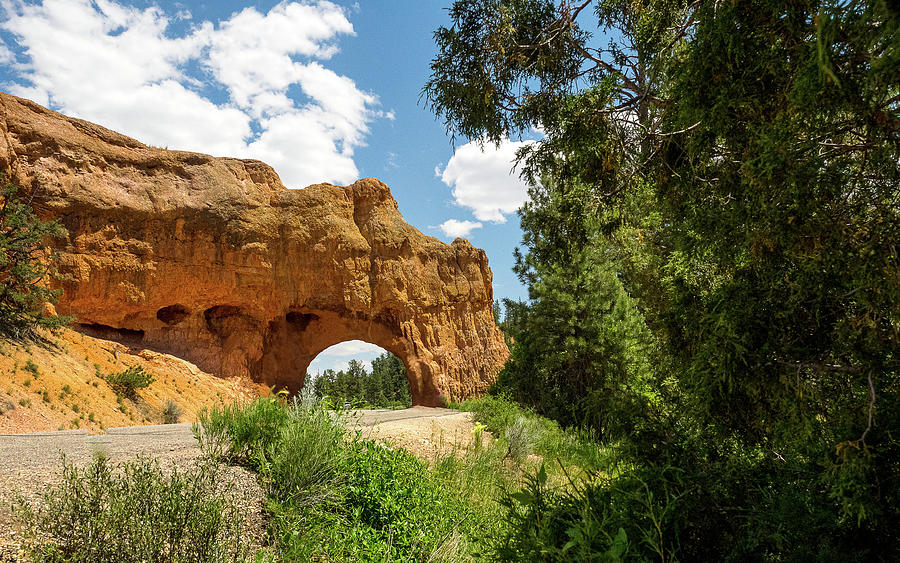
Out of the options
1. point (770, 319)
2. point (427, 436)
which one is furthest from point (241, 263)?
point (770, 319)

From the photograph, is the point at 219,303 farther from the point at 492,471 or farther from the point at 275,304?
the point at 492,471

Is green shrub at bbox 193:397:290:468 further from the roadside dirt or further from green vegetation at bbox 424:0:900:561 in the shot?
green vegetation at bbox 424:0:900:561

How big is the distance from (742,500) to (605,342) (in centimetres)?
994

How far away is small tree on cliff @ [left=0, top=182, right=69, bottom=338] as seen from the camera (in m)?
14.0

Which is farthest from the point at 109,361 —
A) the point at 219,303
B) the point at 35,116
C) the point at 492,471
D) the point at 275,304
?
the point at 492,471

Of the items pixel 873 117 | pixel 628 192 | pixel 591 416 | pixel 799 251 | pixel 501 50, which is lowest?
pixel 591 416

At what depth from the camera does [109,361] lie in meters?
17.3

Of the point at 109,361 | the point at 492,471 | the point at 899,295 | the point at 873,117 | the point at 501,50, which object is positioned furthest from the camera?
the point at 109,361

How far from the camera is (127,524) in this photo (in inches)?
104

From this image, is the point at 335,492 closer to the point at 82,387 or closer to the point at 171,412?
the point at 82,387

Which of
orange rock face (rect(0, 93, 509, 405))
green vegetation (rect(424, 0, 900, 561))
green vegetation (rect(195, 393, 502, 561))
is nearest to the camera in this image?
green vegetation (rect(424, 0, 900, 561))

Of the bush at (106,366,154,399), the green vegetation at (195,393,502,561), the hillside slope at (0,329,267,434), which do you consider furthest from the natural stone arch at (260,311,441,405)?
the green vegetation at (195,393,502,561)

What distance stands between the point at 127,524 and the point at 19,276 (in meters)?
17.2

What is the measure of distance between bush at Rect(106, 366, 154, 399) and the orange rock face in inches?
255
